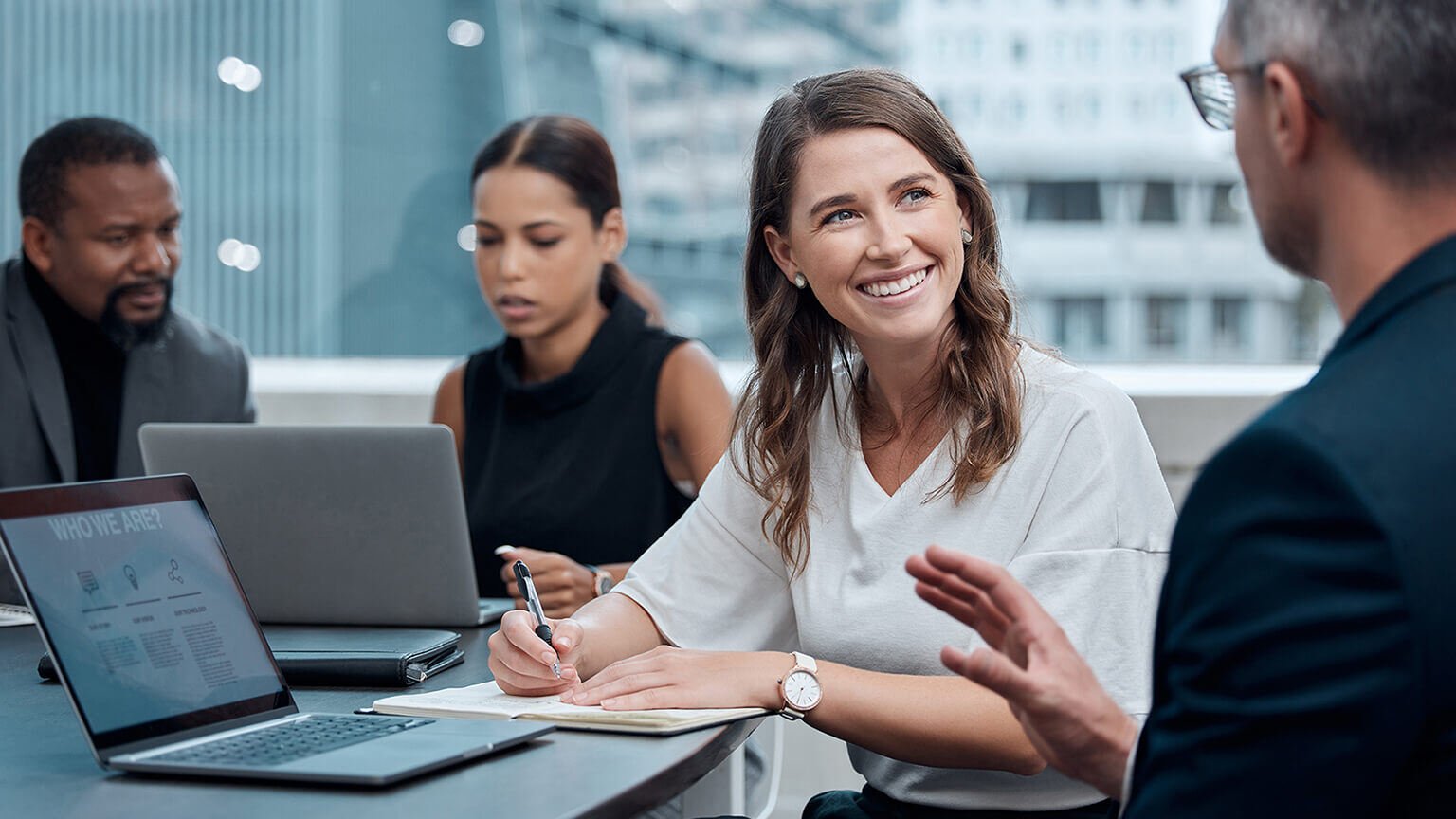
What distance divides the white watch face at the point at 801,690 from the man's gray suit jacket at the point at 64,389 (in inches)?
57.8

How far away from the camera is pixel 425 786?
42.9 inches

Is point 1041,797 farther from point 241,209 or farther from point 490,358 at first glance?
point 241,209

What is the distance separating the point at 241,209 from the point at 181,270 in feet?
0.86

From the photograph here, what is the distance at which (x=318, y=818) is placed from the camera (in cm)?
101

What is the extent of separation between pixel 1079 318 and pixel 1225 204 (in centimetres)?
45

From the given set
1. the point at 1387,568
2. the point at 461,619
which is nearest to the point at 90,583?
the point at 461,619

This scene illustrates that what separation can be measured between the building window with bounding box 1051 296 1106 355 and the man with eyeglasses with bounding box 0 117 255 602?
208cm

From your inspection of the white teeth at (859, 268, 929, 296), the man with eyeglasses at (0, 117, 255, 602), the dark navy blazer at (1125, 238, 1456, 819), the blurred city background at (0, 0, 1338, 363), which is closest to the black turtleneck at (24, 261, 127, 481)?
the man with eyeglasses at (0, 117, 255, 602)

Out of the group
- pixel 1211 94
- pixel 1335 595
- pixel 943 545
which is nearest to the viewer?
pixel 1335 595

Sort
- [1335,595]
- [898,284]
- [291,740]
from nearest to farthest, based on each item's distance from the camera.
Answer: [1335,595]
[291,740]
[898,284]

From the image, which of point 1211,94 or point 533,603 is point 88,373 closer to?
point 533,603

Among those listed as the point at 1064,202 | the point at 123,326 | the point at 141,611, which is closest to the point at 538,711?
the point at 141,611

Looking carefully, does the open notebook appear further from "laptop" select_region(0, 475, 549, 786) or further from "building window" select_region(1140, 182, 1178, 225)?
"building window" select_region(1140, 182, 1178, 225)

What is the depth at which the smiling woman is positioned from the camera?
1.39m
